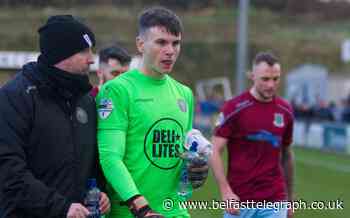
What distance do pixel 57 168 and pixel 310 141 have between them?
85.0 feet

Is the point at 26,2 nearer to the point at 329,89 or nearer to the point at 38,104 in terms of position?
the point at 329,89

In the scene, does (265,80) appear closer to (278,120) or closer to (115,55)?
(278,120)

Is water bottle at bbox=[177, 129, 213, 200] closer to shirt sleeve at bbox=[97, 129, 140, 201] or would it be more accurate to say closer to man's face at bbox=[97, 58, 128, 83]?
shirt sleeve at bbox=[97, 129, 140, 201]

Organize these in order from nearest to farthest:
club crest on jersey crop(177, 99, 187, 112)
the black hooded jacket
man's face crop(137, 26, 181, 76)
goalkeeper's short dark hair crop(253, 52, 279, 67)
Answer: the black hooded jacket
man's face crop(137, 26, 181, 76)
club crest on jersey crop(177, 99, 187, 112)
goalkeeper's short dark hair crop(253, 52, 279, 67)

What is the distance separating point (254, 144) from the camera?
7.36 m

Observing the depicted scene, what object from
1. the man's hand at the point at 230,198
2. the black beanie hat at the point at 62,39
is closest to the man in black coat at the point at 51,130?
the black beanie hat at the point at 62,39

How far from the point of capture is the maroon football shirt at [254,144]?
7.37 metres

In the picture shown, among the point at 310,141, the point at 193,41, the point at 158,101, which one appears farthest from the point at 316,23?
the point at 158,101

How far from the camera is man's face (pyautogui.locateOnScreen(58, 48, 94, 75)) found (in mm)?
4734

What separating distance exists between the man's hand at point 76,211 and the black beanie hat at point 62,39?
2.69 ft

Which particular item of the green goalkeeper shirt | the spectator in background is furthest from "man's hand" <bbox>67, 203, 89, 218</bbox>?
the spectator in background

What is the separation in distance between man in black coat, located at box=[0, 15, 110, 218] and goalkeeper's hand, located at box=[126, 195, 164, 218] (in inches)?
8.9

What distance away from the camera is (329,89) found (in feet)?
149

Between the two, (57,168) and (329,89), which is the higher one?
(57,168)
